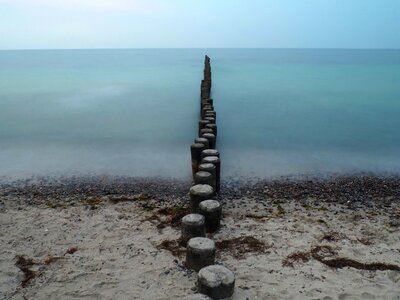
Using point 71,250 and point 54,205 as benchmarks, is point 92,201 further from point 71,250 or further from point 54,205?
point 71,250

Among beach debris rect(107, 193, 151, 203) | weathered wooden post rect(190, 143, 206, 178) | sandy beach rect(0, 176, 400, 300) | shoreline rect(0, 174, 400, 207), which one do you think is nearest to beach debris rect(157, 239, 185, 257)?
sandy beach rect(0, 176, 400, 300)

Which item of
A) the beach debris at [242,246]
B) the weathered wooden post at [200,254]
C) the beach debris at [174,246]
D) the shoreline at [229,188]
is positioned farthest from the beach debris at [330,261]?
the shoreline at [229,188]

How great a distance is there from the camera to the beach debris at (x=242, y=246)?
4.88m

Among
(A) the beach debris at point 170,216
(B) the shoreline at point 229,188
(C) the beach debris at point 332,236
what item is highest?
(C) the beach debris at point 332,236

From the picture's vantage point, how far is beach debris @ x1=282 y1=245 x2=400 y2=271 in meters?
4.55

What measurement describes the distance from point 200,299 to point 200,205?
1977 mm

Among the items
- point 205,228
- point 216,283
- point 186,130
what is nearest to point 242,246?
point 205,228

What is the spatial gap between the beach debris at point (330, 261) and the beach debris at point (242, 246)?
383mm

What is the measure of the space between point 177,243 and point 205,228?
19.1 inches

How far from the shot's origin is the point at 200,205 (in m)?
5.35

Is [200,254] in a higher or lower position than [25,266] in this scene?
higher

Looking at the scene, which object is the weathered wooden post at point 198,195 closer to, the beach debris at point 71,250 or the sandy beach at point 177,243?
the sandy beach at point 177,243

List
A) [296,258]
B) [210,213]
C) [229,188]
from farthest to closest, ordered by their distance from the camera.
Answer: [229,188], [210,213], [296,258]

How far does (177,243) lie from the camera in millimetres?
5078
